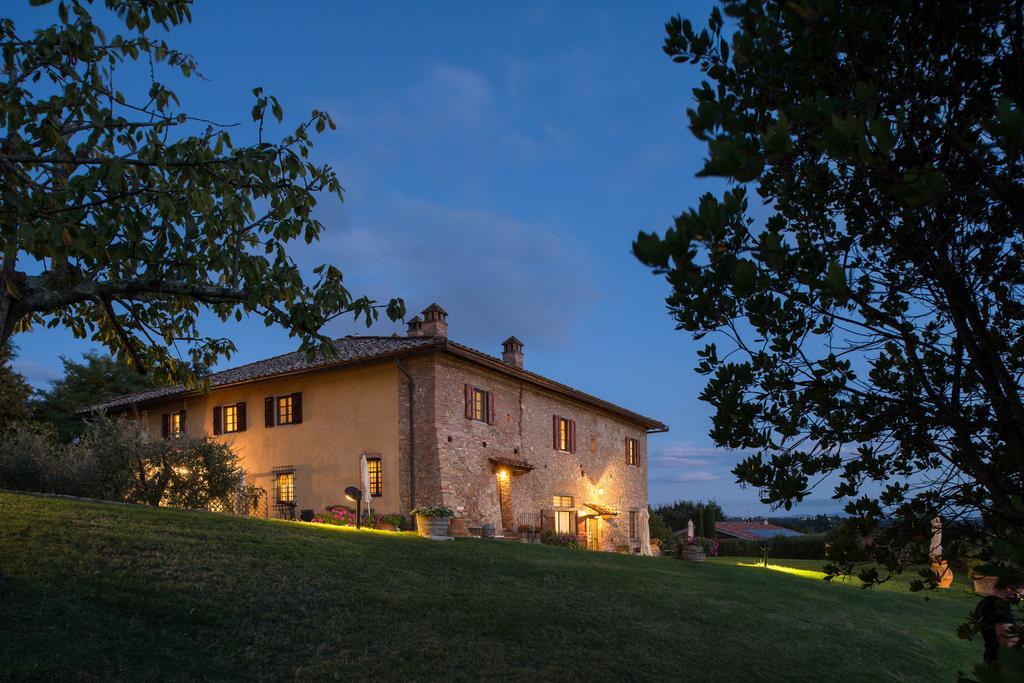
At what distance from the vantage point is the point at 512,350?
2888cm

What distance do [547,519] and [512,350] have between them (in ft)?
21.6

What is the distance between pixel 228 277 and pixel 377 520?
531 inches

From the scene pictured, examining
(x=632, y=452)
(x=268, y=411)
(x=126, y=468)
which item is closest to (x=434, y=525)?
(x=126, y=468)

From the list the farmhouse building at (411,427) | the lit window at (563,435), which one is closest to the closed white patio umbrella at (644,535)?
the farmhouse building at (411,427)

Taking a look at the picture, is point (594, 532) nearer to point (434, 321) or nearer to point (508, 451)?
point (508, 451)

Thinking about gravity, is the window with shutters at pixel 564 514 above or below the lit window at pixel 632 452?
below

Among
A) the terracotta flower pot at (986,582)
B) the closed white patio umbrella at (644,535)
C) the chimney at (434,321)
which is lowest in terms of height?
the closed white patio umbrella at (644,535)

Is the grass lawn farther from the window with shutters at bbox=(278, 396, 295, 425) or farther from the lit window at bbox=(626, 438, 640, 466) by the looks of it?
the lit window at bbox=(626, 438, 640, 466)

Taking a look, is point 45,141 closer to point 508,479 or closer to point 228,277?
point 228,277

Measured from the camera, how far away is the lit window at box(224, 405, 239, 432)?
85.7 feet

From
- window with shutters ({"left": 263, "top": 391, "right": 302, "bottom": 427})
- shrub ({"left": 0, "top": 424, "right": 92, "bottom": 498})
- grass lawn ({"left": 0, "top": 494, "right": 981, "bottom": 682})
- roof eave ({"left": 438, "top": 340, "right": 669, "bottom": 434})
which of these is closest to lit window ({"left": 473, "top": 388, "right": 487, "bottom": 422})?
roof eave ({"left": 438, "top": 340, "right": 669, "bottom": 434})

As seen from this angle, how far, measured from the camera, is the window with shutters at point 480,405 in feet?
77.7

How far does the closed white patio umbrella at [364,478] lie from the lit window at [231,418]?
20.6ft

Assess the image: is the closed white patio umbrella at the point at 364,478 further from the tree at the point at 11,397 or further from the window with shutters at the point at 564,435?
the tree at the point at 11,397
